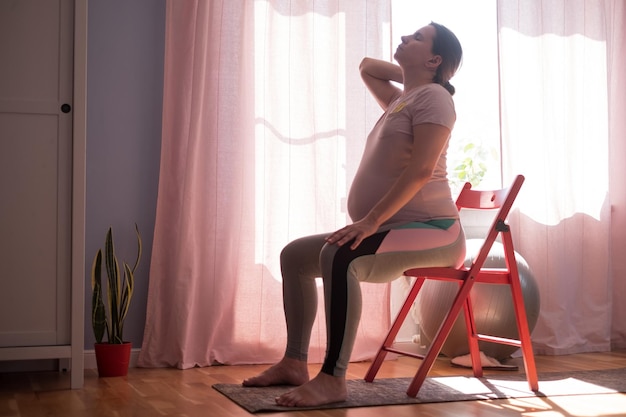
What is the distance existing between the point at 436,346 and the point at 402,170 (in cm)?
59

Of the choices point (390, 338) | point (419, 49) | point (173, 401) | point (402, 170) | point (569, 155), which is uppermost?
point (419, 49)

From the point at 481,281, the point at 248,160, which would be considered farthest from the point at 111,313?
the point at 481,281

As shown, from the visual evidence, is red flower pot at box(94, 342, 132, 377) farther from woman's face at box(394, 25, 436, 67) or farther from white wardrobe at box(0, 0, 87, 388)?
woman's face at box(394, 25, 436, 67)

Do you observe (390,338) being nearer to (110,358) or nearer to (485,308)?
(485,308)

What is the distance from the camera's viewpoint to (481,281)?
2.81m

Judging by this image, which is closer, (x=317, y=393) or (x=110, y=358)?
(x=317, y=393)

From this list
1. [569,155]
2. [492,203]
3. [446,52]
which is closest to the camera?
[446,52]

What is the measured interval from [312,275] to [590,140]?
6.94 feet

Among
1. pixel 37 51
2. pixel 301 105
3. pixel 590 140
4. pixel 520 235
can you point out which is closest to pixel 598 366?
pixel 520 235

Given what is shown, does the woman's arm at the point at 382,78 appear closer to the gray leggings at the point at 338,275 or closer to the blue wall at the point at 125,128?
the gray leggings at the point at 338,275

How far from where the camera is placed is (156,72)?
11.5 feet

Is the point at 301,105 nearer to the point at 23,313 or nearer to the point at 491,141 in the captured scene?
the point at 491,141

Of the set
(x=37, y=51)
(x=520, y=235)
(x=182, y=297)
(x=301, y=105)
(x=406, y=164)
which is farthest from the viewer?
(x=520, y=235)

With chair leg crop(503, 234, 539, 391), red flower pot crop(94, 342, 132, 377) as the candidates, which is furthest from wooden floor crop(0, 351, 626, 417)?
chair leg crop(503, 234, 539, 391)
